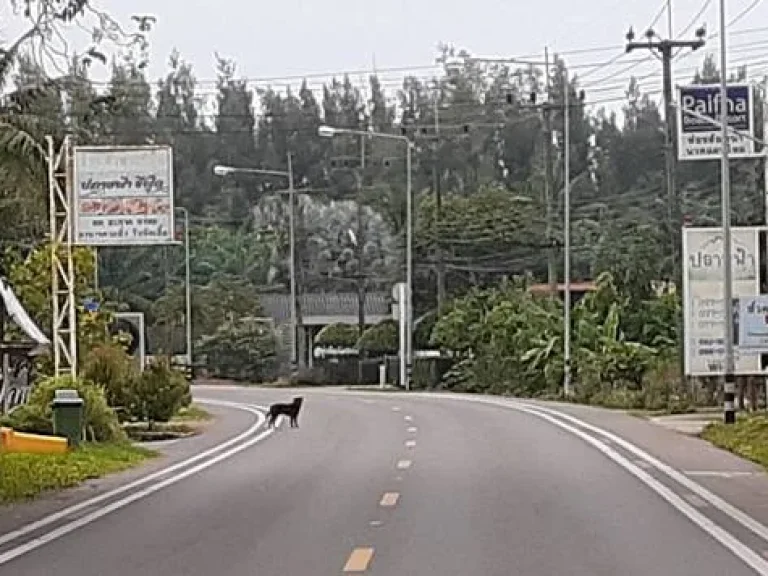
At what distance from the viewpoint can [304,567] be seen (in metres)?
15.2

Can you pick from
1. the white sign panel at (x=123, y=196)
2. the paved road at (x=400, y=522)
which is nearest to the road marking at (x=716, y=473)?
the paved road at (x=400, y=522)

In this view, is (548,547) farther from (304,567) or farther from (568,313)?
(568,313)

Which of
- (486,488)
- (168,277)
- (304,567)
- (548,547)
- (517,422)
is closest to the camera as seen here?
(304,567)

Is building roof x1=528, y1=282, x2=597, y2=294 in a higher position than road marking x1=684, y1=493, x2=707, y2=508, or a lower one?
higher

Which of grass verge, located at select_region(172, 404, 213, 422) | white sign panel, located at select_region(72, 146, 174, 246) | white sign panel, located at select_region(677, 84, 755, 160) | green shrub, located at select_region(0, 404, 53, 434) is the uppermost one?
white sign panel, located at select_region(677, 84, 755, 160)

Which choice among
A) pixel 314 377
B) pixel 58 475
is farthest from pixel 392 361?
pixel 58 475

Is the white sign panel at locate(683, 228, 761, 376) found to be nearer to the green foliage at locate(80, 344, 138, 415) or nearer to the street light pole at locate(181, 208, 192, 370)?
the green foliage at locate(80, 344, 138, 415)

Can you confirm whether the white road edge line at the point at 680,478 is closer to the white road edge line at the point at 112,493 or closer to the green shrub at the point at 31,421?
the white road edge line at the point at 112,493

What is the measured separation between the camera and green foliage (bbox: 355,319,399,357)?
8250 cm

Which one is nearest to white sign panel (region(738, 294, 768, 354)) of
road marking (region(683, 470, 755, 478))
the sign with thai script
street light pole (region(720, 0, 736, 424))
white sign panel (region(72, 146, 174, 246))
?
street light pole (region(720, 0, 736, 424))

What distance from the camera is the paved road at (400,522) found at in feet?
50.5

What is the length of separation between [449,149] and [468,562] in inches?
3794

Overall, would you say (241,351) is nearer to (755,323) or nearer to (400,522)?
(755,323)

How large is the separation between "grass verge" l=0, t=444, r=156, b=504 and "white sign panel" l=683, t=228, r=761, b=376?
1675 centimetres
